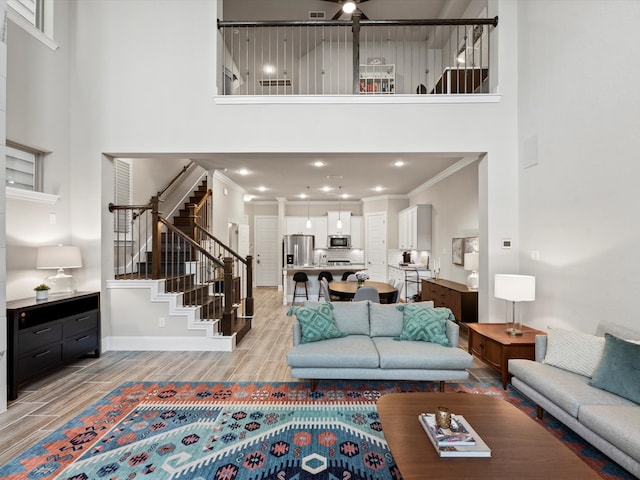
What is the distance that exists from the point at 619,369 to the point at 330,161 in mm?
4654

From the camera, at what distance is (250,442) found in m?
2.34

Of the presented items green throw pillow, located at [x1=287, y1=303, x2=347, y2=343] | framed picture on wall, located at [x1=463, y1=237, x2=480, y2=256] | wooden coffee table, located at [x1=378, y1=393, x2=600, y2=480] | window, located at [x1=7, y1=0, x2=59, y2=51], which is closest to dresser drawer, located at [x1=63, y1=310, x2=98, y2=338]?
green throw pillow, located at [x1=287, y1=303, x2=347, y2=343]

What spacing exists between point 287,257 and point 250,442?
7.76 m

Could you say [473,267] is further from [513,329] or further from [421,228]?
[421,228]

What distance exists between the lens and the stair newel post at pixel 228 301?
4348 millimetres

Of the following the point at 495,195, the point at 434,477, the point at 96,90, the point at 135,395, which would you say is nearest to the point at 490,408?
the point at 434,477

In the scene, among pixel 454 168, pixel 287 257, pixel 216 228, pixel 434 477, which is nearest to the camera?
pixel 434 477

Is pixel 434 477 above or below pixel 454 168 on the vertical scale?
below

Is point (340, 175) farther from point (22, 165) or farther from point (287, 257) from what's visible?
point (22, 165)

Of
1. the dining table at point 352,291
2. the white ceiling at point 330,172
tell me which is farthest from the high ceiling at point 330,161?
the dining table at point 352,291

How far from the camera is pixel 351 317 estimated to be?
3.65 m

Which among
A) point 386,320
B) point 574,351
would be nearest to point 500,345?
point 574,351

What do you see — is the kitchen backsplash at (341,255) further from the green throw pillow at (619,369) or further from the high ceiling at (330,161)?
the green throw pillow at (619,369)

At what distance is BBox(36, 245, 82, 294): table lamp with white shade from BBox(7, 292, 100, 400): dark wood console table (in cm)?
20
